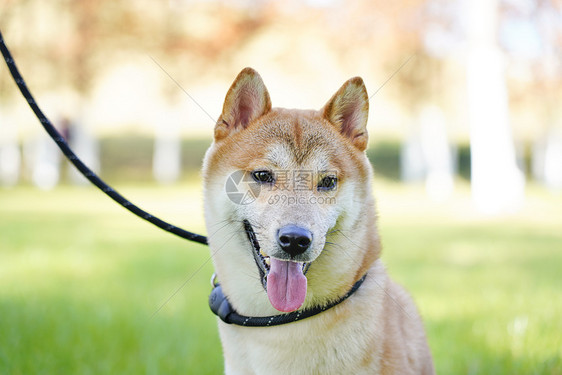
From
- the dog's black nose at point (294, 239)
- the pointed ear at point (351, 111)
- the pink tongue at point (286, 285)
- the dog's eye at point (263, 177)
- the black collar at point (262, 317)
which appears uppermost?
the pointed ear at point (351, 111)

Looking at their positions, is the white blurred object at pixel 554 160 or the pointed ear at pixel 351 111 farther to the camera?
the white blurred object at pixel 554 160

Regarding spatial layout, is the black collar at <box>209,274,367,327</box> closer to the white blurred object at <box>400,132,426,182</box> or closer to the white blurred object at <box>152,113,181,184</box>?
the white blurred object at <box>152,113,181,184</box>

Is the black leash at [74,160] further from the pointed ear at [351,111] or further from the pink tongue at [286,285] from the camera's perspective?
the pointed ear at [351,111]

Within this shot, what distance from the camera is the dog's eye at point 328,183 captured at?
2691mm

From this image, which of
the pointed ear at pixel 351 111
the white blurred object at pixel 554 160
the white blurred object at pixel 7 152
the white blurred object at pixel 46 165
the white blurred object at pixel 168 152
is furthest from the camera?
the white blurred object at pixel 554 160

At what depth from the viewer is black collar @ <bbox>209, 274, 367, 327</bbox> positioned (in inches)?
98.7

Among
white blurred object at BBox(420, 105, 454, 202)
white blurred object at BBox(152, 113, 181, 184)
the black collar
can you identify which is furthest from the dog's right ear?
white blurred object at BBox(152, 113, 181, 184)

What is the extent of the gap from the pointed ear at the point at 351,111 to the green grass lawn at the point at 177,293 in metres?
1.87

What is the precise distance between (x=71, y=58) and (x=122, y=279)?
1764cm

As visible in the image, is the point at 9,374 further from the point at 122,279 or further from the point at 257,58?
the point at 257,58

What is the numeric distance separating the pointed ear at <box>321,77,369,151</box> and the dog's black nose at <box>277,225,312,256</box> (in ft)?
2.51

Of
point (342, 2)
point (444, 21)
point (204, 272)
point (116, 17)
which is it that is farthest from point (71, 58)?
point (204, 272)

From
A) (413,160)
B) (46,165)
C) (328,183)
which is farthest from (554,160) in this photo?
(328,183)

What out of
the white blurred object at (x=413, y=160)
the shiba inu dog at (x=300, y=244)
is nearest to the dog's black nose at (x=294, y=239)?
the shiba inu dog at (x=300, y=244)
